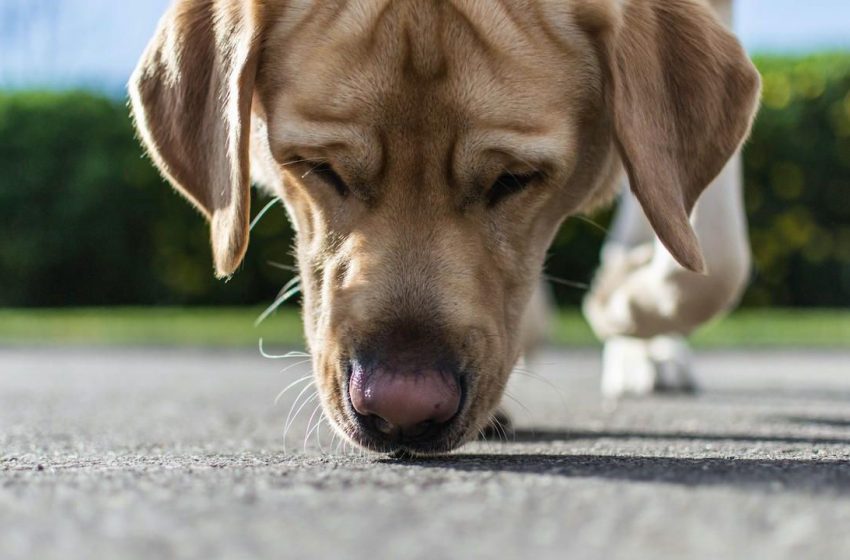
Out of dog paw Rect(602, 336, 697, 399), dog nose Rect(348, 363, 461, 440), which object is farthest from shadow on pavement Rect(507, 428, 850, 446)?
dog paw Rect(602, 336, 697, 399)

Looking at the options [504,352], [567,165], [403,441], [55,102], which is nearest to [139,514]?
[403,441]

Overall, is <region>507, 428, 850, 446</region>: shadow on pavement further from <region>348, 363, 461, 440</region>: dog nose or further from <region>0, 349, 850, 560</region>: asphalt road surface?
<region>348, 363, 461, 440</region>: dog nose

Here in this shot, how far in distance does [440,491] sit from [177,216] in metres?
15.5

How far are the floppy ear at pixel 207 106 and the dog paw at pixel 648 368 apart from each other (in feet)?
9.78

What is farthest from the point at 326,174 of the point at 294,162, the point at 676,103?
the point at 676,103

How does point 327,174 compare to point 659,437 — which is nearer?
point 327,174

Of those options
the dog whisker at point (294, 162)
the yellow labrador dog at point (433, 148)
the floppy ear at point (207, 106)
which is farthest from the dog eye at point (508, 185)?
the floppy ear at point (207, 106)

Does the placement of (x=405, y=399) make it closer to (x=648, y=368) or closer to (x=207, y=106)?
(x=207, y=106)

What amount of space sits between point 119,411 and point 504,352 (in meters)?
3.02

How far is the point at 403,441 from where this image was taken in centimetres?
293

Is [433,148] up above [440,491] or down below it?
above

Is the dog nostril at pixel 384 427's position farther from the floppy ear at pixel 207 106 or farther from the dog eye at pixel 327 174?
the floppy ear at pixel 207 106

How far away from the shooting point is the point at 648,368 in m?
6.25

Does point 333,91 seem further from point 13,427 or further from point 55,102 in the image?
point 55,102
